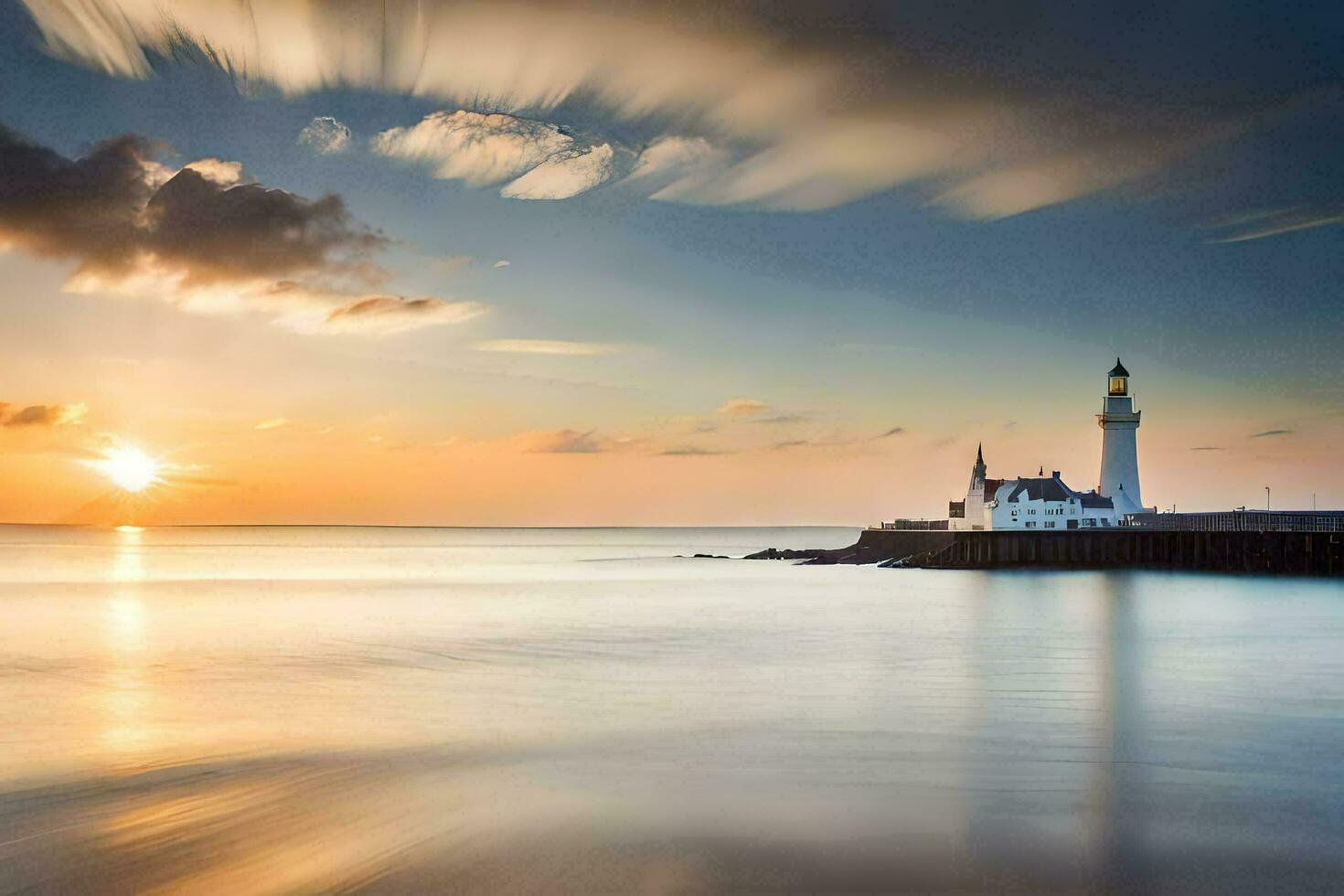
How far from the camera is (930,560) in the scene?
63469mm

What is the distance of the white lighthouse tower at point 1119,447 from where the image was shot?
65.9 m

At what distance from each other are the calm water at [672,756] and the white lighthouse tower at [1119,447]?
36.5m

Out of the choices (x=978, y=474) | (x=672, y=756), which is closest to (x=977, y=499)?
(x=978, y=474)

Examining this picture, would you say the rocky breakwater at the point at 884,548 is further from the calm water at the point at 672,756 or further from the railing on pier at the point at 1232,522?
the calm water at the point at 672,756

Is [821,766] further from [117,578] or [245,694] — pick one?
[117,578]

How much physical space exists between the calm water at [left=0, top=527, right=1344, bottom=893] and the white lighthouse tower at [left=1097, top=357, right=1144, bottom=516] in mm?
36522

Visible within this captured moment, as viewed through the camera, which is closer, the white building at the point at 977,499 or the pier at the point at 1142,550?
the pier at the point at 1142,550

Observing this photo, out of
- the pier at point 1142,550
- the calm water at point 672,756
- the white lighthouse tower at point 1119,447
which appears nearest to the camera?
the calm water at point 672,756

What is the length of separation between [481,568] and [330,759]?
64.9 meters

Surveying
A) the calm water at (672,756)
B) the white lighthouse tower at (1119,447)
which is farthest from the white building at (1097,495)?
the calm water at (672,756)

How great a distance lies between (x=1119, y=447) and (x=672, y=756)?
60903 millimetres

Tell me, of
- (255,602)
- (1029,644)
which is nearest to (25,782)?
(1029,644)

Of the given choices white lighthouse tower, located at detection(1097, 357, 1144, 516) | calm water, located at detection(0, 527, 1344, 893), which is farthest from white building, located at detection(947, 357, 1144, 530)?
calm water, located at detection(0, 527, 1344, 893)

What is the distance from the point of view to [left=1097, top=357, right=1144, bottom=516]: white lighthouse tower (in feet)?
216
